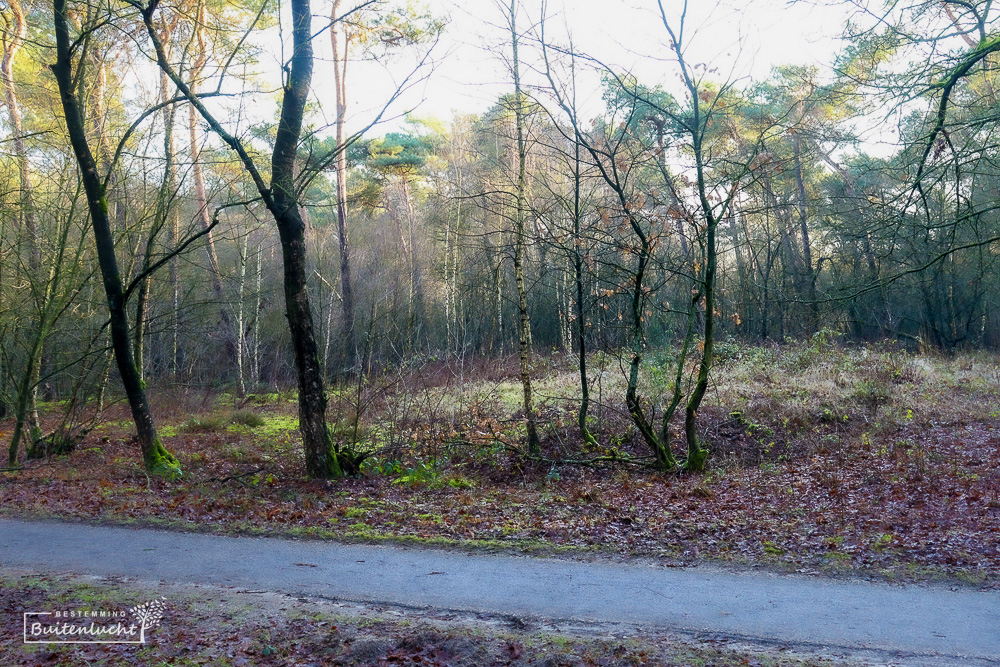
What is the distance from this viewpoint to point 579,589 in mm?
5613

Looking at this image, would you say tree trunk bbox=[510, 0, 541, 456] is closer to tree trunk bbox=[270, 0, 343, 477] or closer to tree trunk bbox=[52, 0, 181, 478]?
tree trunk bbox=[270, 0, 343, 477]

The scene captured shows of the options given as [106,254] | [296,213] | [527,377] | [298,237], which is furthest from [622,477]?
[106,254]

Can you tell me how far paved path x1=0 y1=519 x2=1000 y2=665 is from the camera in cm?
469

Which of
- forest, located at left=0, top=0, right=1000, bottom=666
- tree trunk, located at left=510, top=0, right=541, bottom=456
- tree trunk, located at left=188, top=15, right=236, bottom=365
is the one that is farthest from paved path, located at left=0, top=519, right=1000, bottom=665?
tree trunk, located at left=510, top=0, right=541, bottom=456

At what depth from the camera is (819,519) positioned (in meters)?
7.48

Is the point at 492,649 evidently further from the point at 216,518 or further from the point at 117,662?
the point at 216,518

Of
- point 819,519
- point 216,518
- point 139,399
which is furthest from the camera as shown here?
point 139,399

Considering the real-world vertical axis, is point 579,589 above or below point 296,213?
below

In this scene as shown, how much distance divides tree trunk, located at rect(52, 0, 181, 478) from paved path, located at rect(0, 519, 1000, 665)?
13.7 ft

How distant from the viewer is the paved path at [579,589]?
15.4 feet

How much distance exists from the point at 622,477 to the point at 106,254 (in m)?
9.27

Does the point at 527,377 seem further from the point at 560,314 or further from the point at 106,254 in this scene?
the point at 106,254

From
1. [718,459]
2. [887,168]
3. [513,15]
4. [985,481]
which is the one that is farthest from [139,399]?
[985,481]

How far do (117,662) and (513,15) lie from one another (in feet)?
32.7
